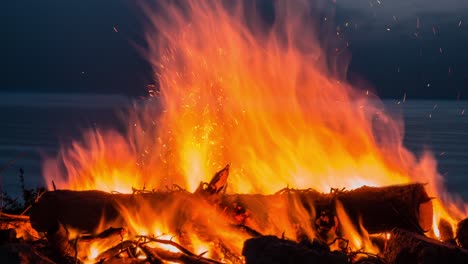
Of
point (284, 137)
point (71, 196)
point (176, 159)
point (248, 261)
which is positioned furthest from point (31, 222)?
point (284, 137)

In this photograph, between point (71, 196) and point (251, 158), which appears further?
point (251, 158)

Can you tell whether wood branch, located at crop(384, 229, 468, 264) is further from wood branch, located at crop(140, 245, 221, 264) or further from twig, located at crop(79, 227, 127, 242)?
twig, located at crop(79, 227, 127, 242)

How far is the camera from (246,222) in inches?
256

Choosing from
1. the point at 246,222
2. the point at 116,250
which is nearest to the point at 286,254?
the point at 246,222

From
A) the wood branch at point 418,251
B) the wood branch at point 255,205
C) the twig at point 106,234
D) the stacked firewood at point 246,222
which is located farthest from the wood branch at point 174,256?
the wood branch at point 418,251

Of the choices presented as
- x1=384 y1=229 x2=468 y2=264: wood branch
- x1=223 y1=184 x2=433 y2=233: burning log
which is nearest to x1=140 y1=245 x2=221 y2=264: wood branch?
x1=223 y1=184 x2=433 y2=233: burning log

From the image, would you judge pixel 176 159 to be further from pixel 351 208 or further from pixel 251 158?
pixel 351 208

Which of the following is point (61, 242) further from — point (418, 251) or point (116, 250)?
point (418, 251)

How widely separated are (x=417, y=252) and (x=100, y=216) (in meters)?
3.17

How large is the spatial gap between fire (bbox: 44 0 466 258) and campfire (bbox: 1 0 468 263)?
2cm

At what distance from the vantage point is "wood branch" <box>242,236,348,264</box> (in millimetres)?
5242

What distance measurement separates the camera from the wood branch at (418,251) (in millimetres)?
5508

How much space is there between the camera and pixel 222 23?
9789 mm

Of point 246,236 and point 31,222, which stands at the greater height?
point 31,222
